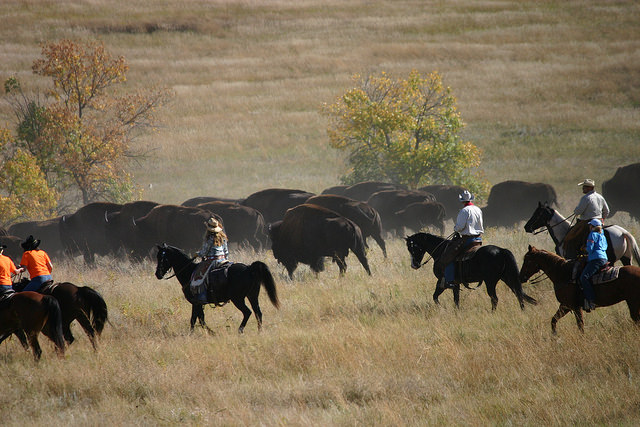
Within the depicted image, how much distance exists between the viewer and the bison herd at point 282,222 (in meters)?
15.7

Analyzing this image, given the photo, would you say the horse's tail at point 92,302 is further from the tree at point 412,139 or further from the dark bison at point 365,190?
the tree at point 412,139

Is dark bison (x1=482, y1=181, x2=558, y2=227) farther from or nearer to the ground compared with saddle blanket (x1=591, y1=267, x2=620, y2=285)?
nearer to the ground

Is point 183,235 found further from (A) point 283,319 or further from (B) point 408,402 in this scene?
(B) point 408,402

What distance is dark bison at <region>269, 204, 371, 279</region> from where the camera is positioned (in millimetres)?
15227

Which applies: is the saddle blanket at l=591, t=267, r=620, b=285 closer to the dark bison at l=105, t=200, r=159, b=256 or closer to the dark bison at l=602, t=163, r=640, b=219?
the dark bison at l=105, t=200, r=159, b=256

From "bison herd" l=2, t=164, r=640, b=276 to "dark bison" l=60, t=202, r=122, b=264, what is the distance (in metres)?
0.03

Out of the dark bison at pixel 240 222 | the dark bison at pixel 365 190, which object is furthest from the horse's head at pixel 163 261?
the dark bison at pixel 365 190

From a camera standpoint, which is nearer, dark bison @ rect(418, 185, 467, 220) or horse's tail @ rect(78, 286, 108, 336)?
horse's tail @ rect(78, 286, 108, 336)

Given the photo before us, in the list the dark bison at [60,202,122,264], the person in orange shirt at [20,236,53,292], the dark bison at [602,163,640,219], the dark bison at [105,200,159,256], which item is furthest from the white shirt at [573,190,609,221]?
the dark bison at [60,202,122,264]

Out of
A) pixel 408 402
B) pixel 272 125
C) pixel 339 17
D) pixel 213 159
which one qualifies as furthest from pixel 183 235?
pixel 339 17

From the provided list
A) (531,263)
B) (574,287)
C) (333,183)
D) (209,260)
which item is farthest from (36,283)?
(333,183)

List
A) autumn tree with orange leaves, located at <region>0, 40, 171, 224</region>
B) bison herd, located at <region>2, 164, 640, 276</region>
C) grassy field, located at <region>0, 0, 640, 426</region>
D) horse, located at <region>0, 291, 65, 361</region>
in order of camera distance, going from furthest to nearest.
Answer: autumn tree with orange leaves, located at <region>0, 40, 171, 224</region> → bison herd, located at <region>2, 164, 640, 276</region> → horse, located at <region>0, 291, 65, 361</region> → grassy field, located at <region>0, 0, 640, 426</region>

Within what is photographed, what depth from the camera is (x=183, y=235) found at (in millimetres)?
19328

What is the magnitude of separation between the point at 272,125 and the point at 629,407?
48.0 meters
